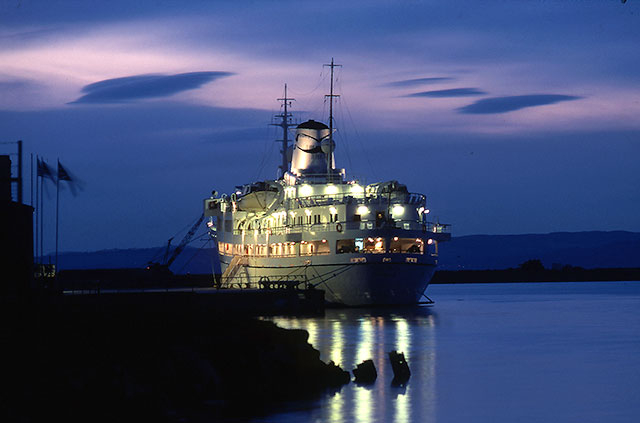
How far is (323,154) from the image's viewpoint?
84438 millimetres

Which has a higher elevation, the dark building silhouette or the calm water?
the dark building silhouette

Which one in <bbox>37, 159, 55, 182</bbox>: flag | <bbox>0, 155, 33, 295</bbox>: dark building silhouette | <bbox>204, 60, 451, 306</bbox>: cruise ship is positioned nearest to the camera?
<bbox>0, 155, 33, 295</bbox>: dark building silhouette

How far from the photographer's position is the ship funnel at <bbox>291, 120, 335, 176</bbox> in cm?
8356

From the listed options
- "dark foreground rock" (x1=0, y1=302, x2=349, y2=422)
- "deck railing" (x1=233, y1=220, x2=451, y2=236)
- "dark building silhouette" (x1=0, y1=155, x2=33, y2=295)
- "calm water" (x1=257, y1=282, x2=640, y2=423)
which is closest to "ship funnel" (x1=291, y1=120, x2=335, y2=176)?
"deck railing" (x1=233, y1=220, x2=451, y2=236)

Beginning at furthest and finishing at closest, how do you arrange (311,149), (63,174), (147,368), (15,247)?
(311,149) < (63,174) < (15,247) < (147,368)

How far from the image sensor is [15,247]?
35062 millimetres

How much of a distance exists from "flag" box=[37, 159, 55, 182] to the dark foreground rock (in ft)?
57.5

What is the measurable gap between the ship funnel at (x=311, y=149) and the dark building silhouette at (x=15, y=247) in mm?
47620

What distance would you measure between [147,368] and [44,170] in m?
26.4

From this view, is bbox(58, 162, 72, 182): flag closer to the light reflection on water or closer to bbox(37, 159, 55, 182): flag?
bbox(37, 159, 55, 182): flag

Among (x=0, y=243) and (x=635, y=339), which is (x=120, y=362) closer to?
(x=0, y=243)

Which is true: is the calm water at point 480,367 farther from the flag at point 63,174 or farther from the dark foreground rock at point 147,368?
the flag at point 63,174

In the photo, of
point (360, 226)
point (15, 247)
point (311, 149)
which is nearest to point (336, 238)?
point (360, 226)

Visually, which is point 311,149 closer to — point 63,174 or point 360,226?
point 360,226
